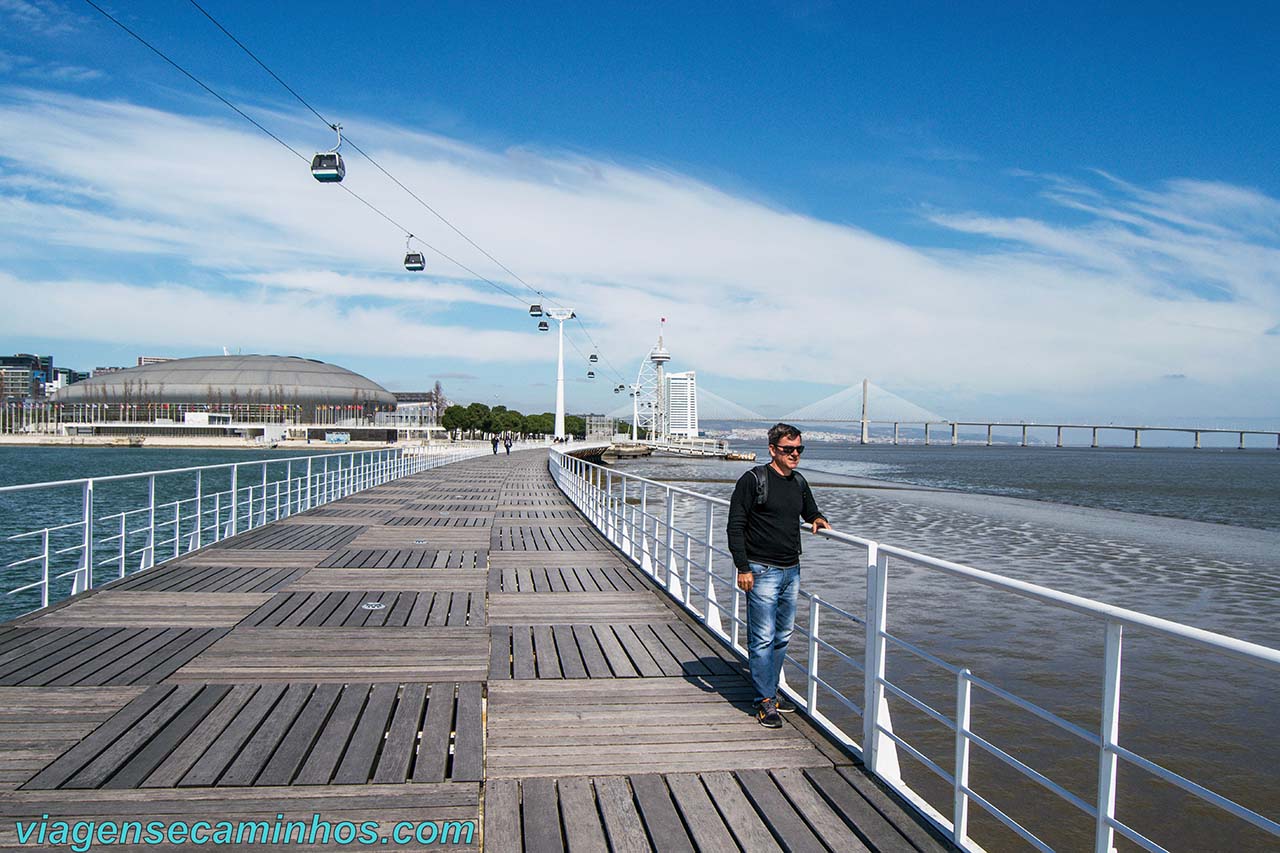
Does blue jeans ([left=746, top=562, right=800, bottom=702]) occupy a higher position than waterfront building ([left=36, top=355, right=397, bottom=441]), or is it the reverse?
waterfront building ([left=36, top=355, right=397, bottom=441])

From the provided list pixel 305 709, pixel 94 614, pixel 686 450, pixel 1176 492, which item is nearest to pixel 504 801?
pixel 305 709

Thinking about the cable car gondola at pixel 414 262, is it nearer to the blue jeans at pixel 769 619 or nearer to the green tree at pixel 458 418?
the blue jeans at pixel 769 619

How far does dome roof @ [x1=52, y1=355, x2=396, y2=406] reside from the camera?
166 m

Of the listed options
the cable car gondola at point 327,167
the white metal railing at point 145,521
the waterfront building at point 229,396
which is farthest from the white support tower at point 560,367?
the waterfront building at point 229,396

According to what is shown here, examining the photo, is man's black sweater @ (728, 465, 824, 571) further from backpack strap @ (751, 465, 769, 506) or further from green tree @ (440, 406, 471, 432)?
green tree @ (440, 406, 471, 432)

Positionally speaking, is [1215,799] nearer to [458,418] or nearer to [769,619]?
[769,619]

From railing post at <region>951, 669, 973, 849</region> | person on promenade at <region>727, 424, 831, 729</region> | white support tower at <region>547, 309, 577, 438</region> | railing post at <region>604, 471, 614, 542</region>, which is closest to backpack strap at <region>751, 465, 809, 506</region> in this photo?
person on promenade at <region>727, 424, 831, 729</region>

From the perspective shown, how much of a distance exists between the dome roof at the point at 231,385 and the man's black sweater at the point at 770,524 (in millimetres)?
170693

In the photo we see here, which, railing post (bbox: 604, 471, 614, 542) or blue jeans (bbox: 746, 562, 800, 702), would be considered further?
railing post (bbox: 604, 471, 614, 542)

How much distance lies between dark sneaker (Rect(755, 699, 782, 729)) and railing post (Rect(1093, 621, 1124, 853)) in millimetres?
2015

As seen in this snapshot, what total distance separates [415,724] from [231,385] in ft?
592

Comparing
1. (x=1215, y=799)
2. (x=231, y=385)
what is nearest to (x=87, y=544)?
(x=1215, y=799)

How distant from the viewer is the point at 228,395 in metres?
166

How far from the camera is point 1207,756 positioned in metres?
8.38
